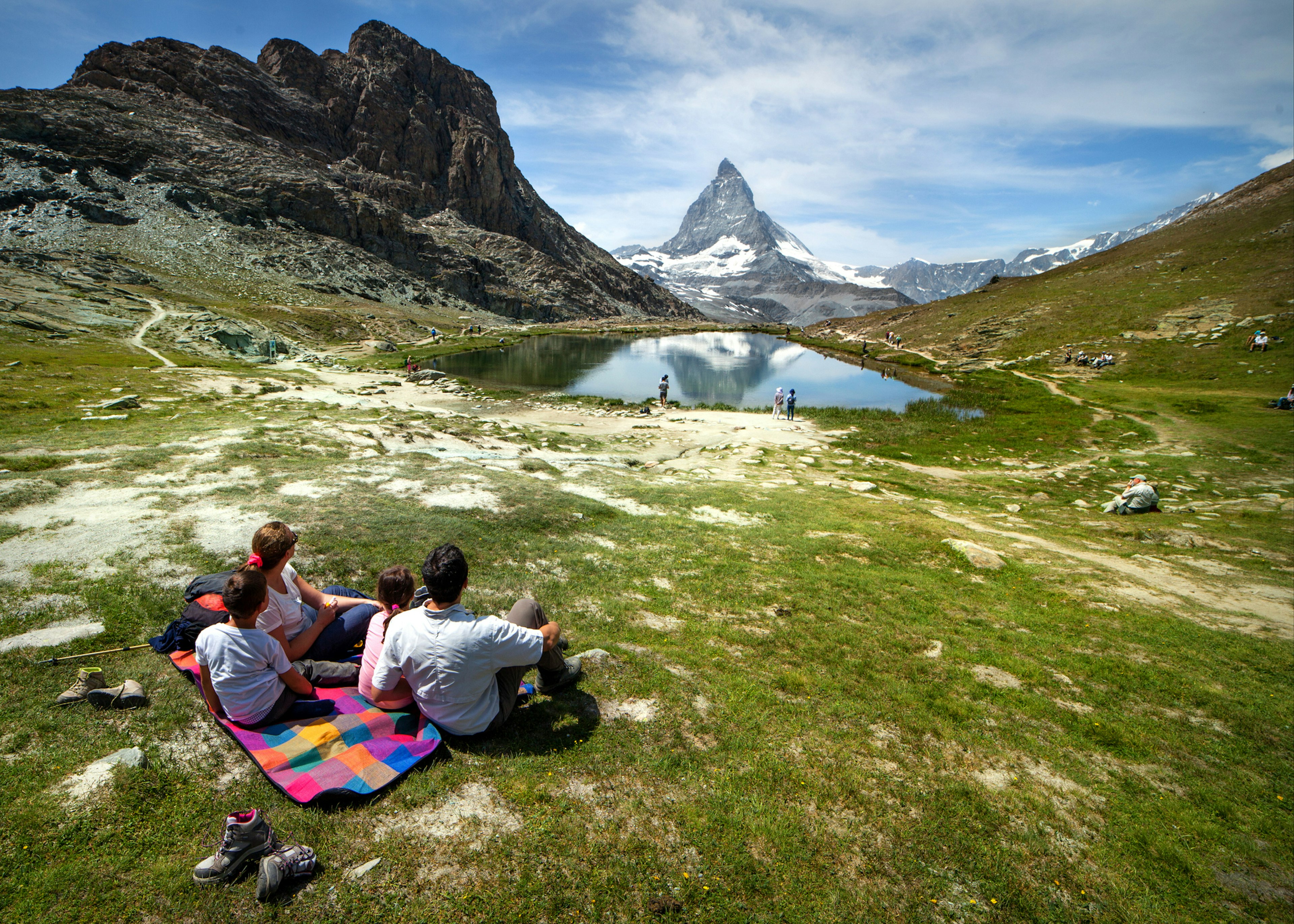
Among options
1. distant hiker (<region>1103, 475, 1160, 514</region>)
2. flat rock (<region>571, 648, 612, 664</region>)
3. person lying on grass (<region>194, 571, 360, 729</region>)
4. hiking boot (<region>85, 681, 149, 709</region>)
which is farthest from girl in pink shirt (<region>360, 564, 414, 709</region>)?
distant hiker (<region>1103, 475, 1160, 514</region>)

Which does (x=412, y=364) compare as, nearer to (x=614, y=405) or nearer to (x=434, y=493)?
(x=614, y=405)

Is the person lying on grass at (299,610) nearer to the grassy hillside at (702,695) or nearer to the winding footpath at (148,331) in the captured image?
the grassy hillside at (702,695)

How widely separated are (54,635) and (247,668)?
4097 millimetres

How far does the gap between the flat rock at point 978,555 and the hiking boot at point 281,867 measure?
17.0m

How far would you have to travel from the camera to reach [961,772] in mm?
7715

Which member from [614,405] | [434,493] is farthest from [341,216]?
[434,493]

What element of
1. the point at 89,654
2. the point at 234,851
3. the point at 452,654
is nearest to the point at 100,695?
the point at 89,654

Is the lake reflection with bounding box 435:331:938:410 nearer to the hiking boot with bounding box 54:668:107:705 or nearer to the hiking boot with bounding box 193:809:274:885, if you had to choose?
the hiking boot with bounding box 54:668:107:705

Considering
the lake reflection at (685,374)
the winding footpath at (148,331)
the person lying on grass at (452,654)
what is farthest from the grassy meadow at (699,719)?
the lake reflection at (685,374)

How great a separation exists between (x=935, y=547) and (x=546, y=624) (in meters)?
14.3

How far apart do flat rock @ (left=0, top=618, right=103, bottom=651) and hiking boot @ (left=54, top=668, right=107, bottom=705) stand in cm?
128

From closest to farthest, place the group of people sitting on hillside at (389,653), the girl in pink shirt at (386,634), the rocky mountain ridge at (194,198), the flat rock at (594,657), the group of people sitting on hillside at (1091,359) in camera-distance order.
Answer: the group of people sitting on hillside at (389,653) < the girl in pink shirt at (386,634) < the flat rock at (594,657) < the group of people sitting on hillside at (1091,359) < the rocky mountain ridge at (194,198)

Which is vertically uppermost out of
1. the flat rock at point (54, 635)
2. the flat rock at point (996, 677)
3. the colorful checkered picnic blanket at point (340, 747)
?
the flat rock at point (54, 635)

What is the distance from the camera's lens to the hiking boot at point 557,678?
26.4ft
